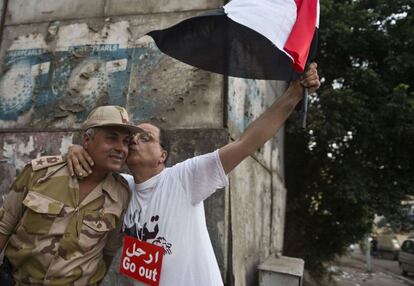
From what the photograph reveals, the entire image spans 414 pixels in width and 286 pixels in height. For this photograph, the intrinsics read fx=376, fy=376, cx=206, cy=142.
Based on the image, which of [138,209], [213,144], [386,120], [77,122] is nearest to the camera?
[138,209]

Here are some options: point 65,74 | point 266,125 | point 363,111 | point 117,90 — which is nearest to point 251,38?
point 266,125

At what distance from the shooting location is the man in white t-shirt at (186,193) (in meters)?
1.73

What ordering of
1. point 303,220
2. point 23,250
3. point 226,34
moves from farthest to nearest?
point 303,220 → point 226,34 → point 23,250

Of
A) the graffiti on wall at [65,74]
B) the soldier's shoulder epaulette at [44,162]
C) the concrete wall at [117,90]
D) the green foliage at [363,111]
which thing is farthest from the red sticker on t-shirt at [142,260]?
the green foliage at [363,111]

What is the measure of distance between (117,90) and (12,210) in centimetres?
213

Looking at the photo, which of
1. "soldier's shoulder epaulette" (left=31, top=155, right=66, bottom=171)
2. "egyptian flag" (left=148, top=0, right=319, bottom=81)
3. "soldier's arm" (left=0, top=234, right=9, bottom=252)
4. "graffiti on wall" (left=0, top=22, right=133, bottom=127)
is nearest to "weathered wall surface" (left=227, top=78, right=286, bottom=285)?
"graffiti on wall" (left=0, top=22, right=133, bottom=127)

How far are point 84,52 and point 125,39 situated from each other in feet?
1.54

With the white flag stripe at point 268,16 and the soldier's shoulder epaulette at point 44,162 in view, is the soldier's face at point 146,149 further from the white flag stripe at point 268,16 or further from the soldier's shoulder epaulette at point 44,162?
the white flag stripe at point 268,16

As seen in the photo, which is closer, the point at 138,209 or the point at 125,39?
the point at 138,209

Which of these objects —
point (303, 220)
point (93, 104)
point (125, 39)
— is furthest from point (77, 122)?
point (303, 220)

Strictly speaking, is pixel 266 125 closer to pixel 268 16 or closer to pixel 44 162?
pixel 268 16

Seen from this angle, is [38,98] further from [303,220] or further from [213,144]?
[303,220]

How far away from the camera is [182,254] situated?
1765 mm

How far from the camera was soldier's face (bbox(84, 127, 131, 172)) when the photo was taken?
1835 mm
